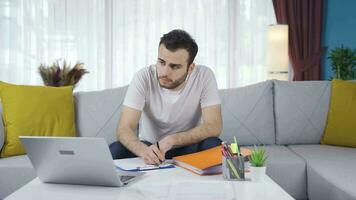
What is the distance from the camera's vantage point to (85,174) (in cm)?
124

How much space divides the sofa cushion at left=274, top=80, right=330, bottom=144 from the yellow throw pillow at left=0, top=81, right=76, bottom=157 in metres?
1.31

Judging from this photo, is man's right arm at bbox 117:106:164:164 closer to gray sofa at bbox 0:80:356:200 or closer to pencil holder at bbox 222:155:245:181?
pencil holder at bbox 222:155:245:181

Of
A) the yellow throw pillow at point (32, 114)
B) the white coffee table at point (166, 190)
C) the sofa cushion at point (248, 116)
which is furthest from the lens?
the sofa cushion at point (248, 116)

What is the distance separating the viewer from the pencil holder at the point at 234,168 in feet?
4.33

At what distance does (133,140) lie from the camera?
6.20ft

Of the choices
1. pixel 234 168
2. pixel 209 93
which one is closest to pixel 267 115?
pixel 209 93

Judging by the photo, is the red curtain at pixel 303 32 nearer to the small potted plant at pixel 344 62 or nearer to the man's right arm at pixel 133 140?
the small potted plant at pixel 344 62

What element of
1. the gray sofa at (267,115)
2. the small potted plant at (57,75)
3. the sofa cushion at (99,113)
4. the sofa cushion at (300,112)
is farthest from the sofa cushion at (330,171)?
the small potted plant at (57,75)

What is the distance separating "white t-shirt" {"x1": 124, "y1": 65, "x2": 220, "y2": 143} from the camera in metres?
2.15

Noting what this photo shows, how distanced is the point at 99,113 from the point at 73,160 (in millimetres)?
1485

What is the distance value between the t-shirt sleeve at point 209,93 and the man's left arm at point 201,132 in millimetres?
23

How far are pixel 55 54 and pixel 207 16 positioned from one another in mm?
1717

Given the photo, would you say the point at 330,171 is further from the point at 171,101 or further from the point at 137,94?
the point at 137,94

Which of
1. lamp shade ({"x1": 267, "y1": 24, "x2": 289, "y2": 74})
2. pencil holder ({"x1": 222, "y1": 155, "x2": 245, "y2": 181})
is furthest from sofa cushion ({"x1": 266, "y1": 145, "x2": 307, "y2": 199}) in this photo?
lamp shade ({"x1": 267, "y1": 24, "x2": 289, "y2": 74})
